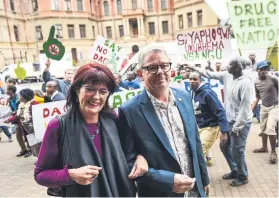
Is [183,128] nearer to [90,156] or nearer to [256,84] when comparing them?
[90,156]

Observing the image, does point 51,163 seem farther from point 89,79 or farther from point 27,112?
point 27,112

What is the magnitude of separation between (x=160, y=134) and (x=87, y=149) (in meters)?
0.48

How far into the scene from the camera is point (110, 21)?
4488cm

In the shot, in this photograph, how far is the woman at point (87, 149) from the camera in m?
1.46

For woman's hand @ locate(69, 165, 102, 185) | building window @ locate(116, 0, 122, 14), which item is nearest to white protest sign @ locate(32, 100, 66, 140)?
woman's hand @ locate(69, 165, 102, 185)

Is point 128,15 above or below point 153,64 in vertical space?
above

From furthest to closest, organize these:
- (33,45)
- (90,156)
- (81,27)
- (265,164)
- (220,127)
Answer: (81,27) → (33,45) → (265,164) → (220,127) → (90,156)

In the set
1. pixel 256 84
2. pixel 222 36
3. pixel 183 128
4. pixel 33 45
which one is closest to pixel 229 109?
pixel 256 84

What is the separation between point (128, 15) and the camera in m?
43.0

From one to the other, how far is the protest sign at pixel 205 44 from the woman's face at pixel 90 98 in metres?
3.96

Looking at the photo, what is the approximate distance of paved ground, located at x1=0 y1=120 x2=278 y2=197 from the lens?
12.2ft

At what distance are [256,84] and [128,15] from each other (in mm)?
40402

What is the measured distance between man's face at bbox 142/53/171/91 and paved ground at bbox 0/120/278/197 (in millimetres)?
2509

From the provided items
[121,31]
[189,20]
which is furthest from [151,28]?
[189,20]
